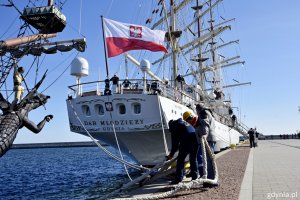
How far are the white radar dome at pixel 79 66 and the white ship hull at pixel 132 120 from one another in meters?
2.08

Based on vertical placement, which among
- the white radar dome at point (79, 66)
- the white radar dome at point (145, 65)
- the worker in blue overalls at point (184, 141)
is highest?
the white radar dome at point (145, 65)

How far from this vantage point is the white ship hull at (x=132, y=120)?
63.9 ft

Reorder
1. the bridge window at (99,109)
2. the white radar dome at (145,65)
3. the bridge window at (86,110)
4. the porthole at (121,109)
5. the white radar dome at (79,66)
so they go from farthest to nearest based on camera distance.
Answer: the bridge window at (86,110)
the bridge window at (99,109)
the white radar dome at (145,65)
the porthole at (121,109)
the white radar dome at (79,66)

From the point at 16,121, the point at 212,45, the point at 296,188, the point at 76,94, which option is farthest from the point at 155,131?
the point at 212,45

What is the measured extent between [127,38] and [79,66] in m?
2.75

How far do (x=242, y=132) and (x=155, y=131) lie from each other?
5429cm

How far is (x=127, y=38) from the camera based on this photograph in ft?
58.2

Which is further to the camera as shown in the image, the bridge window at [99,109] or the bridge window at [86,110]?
the bridge window at [86,110]

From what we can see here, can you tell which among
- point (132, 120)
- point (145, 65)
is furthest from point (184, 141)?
point (145, 65)

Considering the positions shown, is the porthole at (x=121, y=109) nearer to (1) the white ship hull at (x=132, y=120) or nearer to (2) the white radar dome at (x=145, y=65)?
(1) the white ship hull at (x=132, y=120)

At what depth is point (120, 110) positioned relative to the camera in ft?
67.4

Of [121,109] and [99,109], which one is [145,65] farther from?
[99,109]

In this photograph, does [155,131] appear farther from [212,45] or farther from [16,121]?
[212,45]

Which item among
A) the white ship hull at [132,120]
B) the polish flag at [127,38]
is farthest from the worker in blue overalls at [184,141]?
the white ship hull at [132,120]
